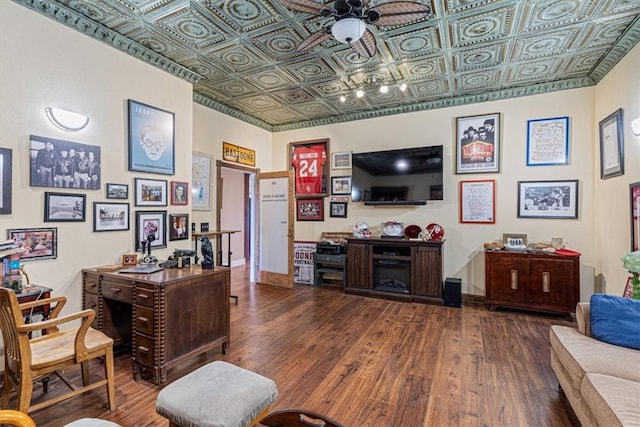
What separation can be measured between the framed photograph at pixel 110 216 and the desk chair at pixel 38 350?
93 cm

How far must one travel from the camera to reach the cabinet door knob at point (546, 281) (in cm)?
405

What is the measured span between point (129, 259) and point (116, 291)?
21.0 inches

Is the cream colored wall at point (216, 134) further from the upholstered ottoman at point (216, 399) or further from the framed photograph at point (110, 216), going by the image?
the upholstered ottoman at point (216, 399)

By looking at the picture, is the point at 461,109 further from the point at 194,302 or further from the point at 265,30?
the point at 194,302

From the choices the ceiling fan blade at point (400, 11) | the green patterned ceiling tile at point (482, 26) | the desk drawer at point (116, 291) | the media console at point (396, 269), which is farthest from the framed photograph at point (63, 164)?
the green patterned ceiling tile at point (482, 26)

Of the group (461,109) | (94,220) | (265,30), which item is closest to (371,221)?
(461,109)

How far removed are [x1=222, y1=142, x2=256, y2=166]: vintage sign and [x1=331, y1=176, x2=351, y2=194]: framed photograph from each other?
5.41 feet

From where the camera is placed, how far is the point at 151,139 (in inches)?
139

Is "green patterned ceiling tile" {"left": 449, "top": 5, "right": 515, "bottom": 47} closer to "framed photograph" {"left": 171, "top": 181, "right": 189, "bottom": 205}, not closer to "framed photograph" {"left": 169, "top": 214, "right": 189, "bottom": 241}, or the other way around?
"framed photograph" {"left": 171, "top": 181, "right": 189, "bottom": 205}

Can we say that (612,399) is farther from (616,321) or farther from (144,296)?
(144,296)

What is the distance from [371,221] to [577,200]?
3.04m

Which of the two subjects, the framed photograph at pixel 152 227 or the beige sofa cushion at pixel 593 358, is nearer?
the beige sofa cushion at pixel 593 358

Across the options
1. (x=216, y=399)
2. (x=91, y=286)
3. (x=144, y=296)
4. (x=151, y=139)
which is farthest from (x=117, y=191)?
(x=216, y=399)

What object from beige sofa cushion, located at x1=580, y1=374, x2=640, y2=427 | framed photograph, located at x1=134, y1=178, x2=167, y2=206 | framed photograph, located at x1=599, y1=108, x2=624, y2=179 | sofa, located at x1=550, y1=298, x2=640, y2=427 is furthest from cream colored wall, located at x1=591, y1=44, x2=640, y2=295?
framed photograph, located at x1=134, y1=178, x2=167, y2=206
